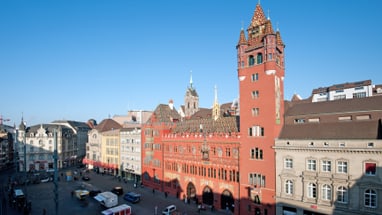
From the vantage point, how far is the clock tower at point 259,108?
4034 centimetres

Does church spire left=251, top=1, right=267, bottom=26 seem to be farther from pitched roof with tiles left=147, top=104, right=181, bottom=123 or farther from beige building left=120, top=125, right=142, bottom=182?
beige building left=120, top=125, right=142, bottom=182

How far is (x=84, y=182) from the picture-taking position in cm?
7406

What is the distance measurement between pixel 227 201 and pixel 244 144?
11.9m

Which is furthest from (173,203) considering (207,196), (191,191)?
Result: (207,196)

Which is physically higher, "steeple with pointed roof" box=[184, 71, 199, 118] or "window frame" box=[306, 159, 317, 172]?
"steeple with pointed roof" box=[184, 71, 199, 118]

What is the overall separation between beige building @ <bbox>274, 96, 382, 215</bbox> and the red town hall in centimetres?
261

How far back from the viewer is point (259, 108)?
42.0 meters

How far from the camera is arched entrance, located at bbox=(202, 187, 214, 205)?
49.8 meters

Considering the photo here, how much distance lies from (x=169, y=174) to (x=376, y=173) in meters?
41.6

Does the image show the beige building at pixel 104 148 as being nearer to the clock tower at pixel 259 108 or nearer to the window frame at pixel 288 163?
the clock tower at pixel 259 108

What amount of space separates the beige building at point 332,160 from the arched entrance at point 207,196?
1476cm

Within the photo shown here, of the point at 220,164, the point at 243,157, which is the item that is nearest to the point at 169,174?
the point at 220,164

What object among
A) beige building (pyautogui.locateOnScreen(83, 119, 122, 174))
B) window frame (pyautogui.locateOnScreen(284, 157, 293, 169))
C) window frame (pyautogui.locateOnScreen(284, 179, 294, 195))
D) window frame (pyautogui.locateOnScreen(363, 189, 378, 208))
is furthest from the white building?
beige building (pyautogui.locateOnScreen(83, 119, 122, 174))

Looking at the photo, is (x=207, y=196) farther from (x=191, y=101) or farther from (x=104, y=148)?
(x=191, y=101)
